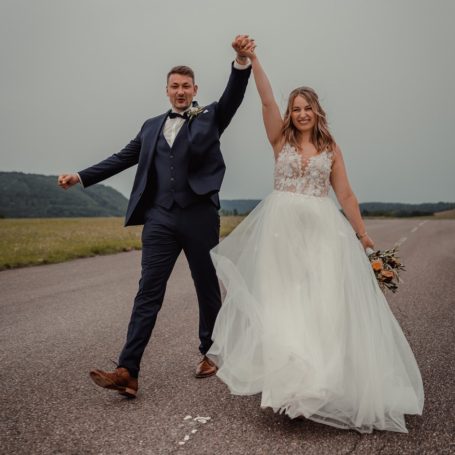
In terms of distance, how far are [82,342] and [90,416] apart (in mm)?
1915

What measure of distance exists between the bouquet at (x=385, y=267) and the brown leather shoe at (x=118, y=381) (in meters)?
1.93

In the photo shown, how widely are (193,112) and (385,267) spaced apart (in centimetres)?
188

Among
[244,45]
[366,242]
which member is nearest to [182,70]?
[244,45]

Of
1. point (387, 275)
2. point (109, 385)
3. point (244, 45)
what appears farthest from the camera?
point (387, 275)

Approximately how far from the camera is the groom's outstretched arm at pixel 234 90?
151 inches

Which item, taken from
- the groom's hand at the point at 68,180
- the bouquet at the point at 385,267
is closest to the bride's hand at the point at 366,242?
the bouquet at the point at 385,267

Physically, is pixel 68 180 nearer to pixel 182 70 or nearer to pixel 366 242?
pixel 182 70

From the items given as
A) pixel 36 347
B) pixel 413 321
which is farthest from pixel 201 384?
pixel 413 321

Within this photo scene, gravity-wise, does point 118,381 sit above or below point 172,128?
below

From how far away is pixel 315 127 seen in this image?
386 cm

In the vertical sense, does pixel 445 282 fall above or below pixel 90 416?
below

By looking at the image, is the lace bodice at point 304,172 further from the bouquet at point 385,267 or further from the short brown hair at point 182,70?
the short brown hair at point 182,70

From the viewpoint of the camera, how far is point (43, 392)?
3.77 metres

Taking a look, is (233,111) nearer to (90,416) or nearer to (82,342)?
(90,416)
